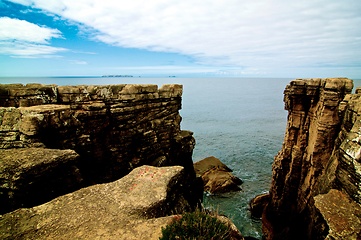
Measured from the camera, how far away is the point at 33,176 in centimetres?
1016

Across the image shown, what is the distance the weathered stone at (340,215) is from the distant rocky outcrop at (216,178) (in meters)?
24.7

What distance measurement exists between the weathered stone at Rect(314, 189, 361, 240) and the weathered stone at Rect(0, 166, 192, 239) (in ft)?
22.2

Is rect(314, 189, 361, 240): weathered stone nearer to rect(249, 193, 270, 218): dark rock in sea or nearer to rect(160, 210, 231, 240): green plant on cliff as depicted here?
rect(160, 210, 231, 240): green plant on cliff

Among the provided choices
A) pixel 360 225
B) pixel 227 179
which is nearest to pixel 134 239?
pixel 360 225

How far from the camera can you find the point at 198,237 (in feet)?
22.9

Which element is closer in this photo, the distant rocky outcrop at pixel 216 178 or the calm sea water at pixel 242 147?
the calm sea water at pixel 242 147

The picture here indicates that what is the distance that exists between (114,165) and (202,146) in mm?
40728

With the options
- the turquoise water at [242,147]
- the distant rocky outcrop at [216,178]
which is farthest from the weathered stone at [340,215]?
the distant rocky outcrop at [216,178]

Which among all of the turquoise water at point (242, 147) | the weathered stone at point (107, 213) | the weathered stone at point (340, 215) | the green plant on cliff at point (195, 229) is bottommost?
the turquoise water at point (242, 147)

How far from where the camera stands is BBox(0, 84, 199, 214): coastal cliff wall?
34.3 feet

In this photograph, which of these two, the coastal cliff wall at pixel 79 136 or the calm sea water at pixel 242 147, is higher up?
the coastal cliff wall at pixel 79 136

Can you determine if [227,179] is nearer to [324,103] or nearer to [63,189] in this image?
[324,103]

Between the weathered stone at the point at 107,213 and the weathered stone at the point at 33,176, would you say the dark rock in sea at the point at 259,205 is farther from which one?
the weathered stone at the point at 33,176

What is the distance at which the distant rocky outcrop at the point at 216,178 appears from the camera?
34.7 m
